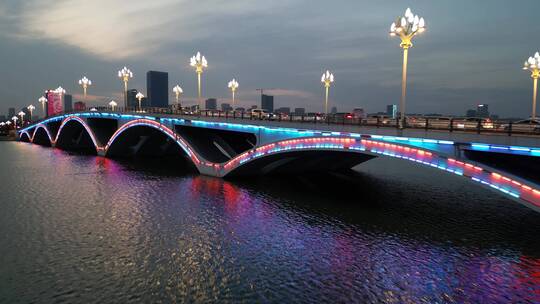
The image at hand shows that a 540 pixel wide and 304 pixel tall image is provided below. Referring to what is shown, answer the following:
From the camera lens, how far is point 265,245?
20.5m

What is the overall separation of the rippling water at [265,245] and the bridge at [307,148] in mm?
3874

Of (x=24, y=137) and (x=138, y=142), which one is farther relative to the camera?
(x=24, y=137)

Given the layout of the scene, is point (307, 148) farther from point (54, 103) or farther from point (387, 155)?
point (54, 103)

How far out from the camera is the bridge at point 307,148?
19.9 m

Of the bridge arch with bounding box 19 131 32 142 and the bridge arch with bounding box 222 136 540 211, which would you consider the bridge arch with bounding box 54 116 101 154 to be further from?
the bridge arch with bounding box 222 136 540 211

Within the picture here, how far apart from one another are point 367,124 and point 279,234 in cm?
1192

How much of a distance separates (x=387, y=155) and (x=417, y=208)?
245 inches

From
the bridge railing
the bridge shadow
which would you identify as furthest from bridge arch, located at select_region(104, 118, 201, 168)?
the bridge shadow

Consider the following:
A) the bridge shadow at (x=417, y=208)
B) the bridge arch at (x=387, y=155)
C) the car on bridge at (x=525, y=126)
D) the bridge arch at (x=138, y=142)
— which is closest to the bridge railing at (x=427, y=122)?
the car on bridge at (x=525, y=126)

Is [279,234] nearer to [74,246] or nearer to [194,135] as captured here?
[74,246]

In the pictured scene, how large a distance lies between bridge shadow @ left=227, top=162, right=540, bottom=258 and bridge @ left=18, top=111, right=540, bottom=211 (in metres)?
2.93

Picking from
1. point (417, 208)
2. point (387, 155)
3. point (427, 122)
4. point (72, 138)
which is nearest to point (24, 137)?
point (72, 138)

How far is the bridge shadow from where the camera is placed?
22.0 m

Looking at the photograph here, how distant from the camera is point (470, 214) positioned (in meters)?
27.0
